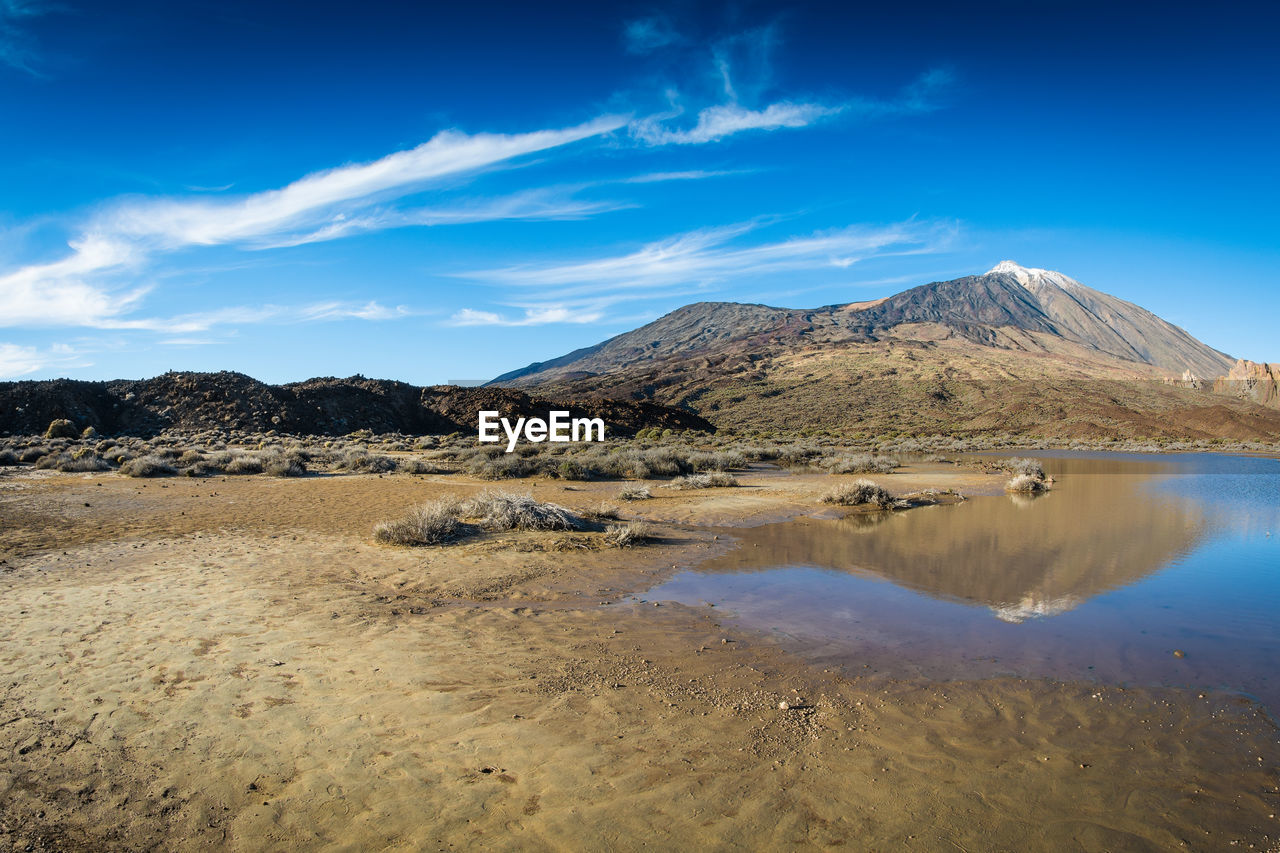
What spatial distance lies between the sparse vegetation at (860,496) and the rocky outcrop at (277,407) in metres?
32.5

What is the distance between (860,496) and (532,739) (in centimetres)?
1370

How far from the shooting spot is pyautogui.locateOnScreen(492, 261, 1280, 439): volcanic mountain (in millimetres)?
62375

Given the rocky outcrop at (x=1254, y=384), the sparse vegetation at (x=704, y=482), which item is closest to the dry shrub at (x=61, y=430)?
the sparse vegetation at (x=704, y=482)

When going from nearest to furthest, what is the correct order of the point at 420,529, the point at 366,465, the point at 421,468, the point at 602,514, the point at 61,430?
1. the point at 420,529
2. the point at 602,514
3. the point at 366,465
4. the point at 421,468
5. the point at 61,430

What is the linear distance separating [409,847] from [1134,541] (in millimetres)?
13642

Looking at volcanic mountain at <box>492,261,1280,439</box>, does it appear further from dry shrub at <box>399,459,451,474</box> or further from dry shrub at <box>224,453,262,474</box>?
dry shrub at <box>224,453,262,474</box>

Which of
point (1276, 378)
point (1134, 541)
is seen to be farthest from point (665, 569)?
point (1276, 378)

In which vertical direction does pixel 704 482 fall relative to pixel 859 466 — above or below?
below

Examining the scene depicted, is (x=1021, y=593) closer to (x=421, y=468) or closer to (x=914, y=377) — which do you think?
(x=421, y=468)

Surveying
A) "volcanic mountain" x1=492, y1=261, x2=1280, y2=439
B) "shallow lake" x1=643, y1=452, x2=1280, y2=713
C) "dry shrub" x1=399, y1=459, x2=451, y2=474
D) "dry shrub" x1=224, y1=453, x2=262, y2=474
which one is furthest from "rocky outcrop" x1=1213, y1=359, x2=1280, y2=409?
"dry shrub" x1=224, y1=453, x2=262, y2=474

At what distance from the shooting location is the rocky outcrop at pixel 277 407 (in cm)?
3888


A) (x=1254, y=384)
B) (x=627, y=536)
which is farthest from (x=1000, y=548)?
(x=1254, y=384)

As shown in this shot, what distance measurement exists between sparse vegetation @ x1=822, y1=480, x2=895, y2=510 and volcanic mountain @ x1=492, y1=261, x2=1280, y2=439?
45326 millimetres

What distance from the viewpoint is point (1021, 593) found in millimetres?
8508
